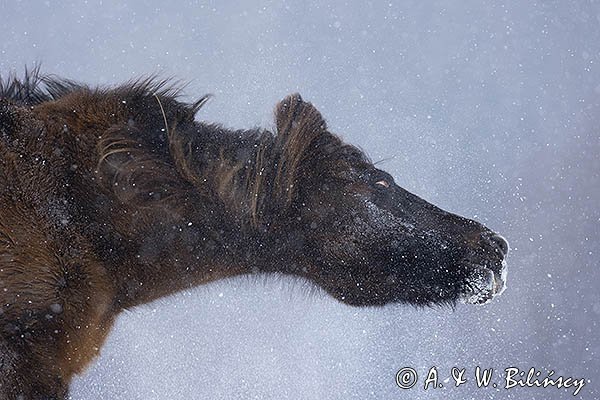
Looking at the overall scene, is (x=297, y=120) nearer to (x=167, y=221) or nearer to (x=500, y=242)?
(x=167, y=221)

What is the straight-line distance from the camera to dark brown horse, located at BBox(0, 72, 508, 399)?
8.20 feet

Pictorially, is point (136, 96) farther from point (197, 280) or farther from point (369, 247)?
point (369, 247)

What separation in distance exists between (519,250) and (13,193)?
11.7 m

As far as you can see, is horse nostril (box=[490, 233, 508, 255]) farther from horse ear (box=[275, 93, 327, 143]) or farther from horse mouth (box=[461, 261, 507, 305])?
horse ear (box=[275, 93, 327, 143])

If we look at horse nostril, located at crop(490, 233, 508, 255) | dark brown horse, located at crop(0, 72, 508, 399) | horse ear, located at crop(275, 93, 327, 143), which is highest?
horse ear, located at crop(275, 93, 327, 143)

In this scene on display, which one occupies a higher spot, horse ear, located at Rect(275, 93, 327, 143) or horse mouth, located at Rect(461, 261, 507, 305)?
horse ear, located at Rect(275, 93, 327, 143)

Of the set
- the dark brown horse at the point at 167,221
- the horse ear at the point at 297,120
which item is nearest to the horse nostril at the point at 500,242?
the dark brown horse at the point at 167,221

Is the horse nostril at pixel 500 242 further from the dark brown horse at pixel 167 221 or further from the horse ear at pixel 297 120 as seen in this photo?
the horse ear at pixel 297 120

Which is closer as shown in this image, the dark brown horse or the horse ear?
the dark brown horse

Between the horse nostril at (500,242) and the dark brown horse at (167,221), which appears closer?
the dark brown horse at (167,221)

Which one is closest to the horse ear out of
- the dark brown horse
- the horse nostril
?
the dark brown horse

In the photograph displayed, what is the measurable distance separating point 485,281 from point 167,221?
1368 millimetres

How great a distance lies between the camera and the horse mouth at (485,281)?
→ 2945 mm

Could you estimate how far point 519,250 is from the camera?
12.9 metres
